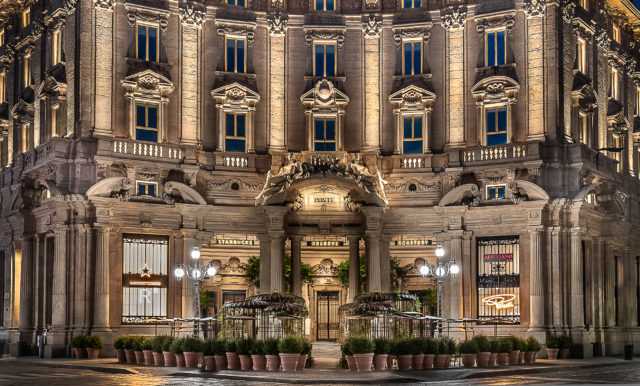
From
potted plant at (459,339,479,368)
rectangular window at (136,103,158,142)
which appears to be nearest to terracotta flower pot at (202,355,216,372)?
potted plant at (459,339,479,368)

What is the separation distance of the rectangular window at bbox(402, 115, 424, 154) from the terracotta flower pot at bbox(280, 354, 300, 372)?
25100 mm

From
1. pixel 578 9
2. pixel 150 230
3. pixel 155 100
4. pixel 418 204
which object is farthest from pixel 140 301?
pixel 578 9

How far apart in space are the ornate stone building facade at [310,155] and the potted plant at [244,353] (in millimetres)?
16856

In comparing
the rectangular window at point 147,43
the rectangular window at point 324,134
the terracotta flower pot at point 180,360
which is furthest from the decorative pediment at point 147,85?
the terracotta flower pot at point 180,360

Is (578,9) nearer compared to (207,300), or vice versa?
(578,9)

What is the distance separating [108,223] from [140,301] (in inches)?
191

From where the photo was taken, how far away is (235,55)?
70.4 metres

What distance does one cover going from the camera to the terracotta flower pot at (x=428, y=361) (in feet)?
160

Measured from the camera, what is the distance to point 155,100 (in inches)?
2657

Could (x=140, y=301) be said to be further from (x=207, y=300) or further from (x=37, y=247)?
(x=207, y=300)

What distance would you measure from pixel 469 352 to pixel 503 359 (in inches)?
99.1

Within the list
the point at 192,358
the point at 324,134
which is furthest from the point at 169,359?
the point at 324,134

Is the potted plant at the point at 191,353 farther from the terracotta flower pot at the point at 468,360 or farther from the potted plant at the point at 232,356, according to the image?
the terracotta flower pot at the point at 468,360

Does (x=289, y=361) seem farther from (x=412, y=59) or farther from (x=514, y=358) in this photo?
(x=412, y=59)
